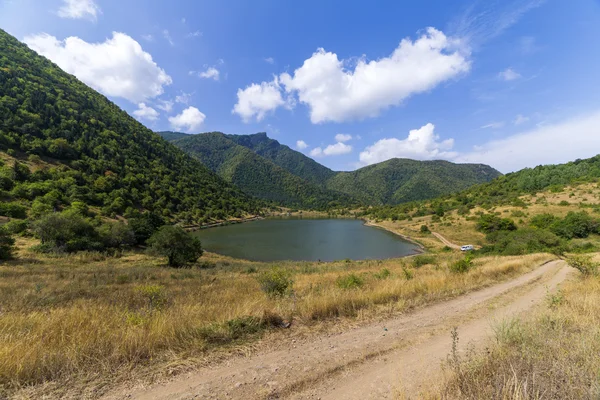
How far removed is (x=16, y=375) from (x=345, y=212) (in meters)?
152

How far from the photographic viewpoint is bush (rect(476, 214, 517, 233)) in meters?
49.8

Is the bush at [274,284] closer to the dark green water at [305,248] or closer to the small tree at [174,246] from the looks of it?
the small tree at [174,246]

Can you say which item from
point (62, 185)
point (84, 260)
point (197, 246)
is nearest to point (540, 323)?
point (197, 246)

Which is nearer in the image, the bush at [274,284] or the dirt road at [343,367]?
the dirt road at [343,367]

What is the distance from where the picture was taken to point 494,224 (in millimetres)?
52656

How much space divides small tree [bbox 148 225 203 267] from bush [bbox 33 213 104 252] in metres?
8.65

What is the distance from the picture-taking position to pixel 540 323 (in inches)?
160

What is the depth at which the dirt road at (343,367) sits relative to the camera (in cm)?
288

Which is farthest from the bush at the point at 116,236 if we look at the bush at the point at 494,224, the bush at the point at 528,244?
the bush at the point at 494,224

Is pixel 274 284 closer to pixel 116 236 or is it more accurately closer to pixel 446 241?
pixel 116 236

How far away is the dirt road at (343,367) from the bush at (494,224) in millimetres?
59246

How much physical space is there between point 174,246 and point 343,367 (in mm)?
27658

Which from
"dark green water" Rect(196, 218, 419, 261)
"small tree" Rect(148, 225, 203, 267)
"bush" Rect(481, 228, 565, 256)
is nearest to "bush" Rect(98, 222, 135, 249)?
"small tree" Rect(148, 225, 203, 267)

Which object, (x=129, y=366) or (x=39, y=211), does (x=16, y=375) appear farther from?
(x=39, y=211)
